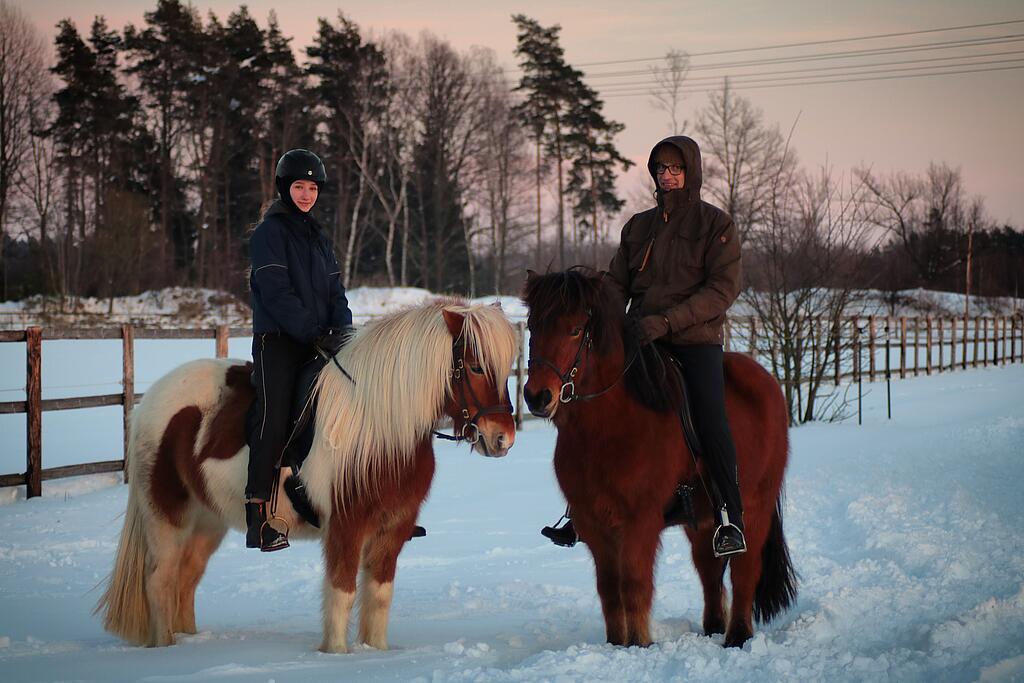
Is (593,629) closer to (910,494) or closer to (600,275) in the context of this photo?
(600,275)

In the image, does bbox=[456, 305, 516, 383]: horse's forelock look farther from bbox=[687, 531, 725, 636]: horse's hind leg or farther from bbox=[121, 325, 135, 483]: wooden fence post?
bbox=[121, 325, 135, 483]: wooden fence post

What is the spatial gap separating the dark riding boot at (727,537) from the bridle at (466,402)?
121 cm

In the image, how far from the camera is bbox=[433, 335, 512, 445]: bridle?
13.1 feet

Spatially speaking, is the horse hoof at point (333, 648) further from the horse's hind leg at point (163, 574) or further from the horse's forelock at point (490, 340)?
the horse's forelock at point (490, 340)

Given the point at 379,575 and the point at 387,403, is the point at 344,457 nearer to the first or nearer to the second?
the point at 387,403

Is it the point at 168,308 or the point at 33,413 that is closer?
the point at 33,413

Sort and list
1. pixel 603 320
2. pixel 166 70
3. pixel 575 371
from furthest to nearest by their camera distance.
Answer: pixel 166 70
pixel 603 320
pixel 575 371

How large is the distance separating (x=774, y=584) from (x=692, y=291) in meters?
1.80

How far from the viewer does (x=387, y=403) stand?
430 cm

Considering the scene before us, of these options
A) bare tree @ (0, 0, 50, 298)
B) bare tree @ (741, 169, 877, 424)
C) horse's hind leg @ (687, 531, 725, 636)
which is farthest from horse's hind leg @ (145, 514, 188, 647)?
bare tree @ (0, 0, 50, 298)

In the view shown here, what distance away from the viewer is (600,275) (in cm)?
408

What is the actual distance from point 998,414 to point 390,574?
14506 millimetres

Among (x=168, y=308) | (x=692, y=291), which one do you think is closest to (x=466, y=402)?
(x=692, y=291)

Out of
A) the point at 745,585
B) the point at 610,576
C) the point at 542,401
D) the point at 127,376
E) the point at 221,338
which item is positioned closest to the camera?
the point at 542,401
